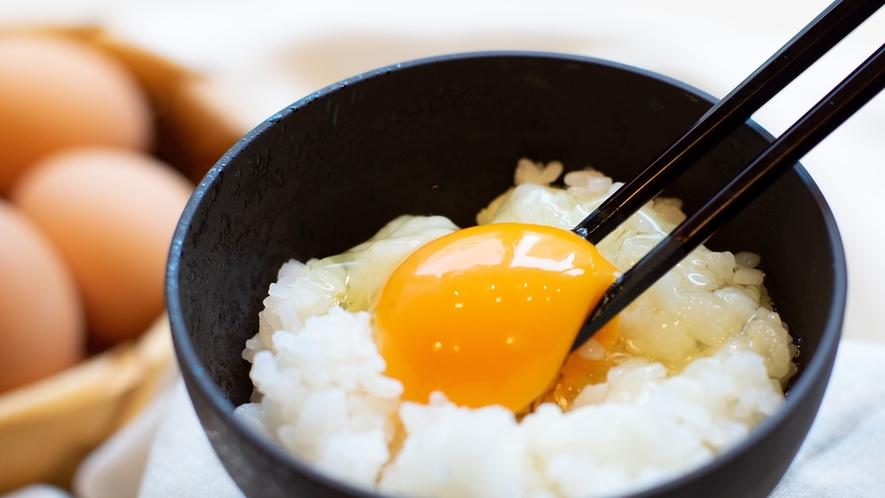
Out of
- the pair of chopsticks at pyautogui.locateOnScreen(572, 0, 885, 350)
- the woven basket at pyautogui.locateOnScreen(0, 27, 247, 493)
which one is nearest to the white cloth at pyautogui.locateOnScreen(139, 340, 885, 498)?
the pair of chopsticks at pyautogui.locateOnScreen(572, 0, 885, 350)

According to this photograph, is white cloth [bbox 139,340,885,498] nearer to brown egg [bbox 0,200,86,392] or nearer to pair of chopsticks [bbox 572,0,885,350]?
pair of chopsticks [bbox 572,0,885,350]

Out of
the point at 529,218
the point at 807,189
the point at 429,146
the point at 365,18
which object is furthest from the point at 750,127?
the point at 365,18

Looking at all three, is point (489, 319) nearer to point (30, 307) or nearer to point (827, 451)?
point (827, 451)

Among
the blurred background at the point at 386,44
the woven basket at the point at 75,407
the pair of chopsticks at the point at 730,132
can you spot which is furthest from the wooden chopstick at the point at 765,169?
the woven basket at the point at 75,407

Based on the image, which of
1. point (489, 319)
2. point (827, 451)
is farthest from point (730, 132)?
point (827, 451)

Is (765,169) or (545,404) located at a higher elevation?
(765,169)

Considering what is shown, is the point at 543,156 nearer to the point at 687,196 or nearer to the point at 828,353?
the point at 687,196
